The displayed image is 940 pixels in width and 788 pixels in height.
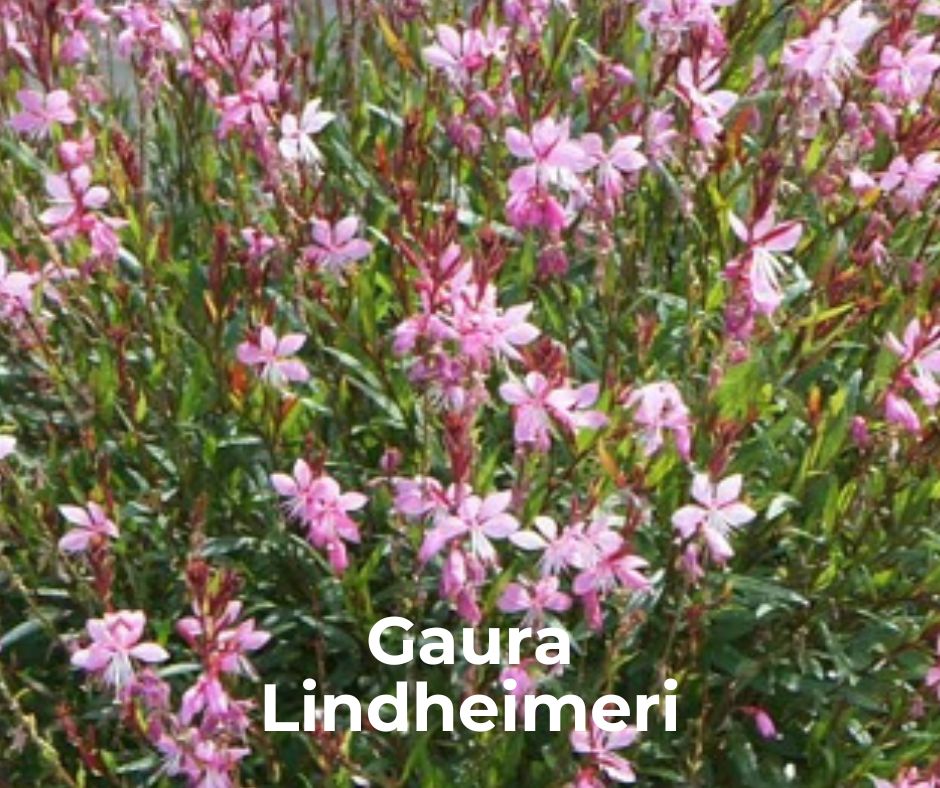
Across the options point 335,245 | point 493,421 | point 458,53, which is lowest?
point 493,421

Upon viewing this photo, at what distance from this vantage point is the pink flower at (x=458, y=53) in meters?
2.82

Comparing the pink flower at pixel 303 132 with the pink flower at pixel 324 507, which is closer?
the pink flower at pixel 324 507

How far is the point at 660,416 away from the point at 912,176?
680mm

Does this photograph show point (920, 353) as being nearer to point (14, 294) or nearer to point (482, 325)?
point (482, 325)

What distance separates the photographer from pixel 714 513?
238cm

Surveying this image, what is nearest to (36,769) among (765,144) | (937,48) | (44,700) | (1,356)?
(44,700)

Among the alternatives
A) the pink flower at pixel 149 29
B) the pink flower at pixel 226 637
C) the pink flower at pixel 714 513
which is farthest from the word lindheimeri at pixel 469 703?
the pink flower at pixel 149 29

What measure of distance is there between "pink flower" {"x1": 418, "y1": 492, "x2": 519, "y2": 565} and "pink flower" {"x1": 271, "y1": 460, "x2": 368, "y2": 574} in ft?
0.43

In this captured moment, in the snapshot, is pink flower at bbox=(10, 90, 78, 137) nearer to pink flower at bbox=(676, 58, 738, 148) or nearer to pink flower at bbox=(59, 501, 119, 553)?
pink flower at bbox=(59, 501, 119, 553)

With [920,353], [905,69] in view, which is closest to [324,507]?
[920,353]

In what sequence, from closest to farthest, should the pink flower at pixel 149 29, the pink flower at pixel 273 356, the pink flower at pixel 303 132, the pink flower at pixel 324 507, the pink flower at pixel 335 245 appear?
the pink flower at pixel 324 507 → the pink flower at pixel 273 356 → the pink flower at pixel 335 245 → the pink flower at pixel 303 132 → the pink flower at pixel 149 29

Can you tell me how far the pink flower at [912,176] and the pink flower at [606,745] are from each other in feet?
2.75

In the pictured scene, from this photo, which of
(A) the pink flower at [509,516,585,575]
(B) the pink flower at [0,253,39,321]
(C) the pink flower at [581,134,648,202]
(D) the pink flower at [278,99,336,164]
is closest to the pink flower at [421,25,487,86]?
(D) the pink flower at [278,99,336,164]

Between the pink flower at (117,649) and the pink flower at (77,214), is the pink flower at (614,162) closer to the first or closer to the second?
the pink flower at (77,214)
